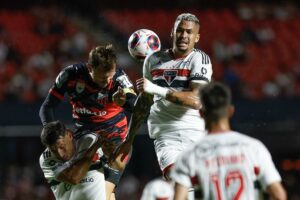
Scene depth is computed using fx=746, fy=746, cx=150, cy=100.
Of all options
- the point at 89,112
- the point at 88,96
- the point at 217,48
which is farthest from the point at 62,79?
the point at 217,48

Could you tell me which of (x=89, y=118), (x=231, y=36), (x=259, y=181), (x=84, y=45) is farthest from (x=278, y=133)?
→ (x=259, y=181)

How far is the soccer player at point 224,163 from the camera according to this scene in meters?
4.32

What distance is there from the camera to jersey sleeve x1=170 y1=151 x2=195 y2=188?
14.4 feet

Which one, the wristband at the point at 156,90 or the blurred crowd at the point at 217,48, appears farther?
the blurred crowd at the point at 217,48

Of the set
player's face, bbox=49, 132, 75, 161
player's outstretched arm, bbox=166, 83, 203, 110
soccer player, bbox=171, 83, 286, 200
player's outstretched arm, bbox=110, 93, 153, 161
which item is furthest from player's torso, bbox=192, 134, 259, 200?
player's outstretched arm, bbox=110, 93, 153, 161

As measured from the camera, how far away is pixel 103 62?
7.23 meters

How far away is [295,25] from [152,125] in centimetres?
1321

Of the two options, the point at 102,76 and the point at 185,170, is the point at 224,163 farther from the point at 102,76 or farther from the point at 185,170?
the point at 102,76

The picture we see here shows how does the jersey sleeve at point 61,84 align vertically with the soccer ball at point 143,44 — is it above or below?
below

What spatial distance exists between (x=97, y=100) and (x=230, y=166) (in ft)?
11.3

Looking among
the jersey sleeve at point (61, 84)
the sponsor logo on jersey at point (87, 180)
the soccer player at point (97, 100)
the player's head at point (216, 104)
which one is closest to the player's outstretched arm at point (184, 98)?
the soccer player at point (97, 100)

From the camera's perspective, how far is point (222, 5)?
21781mm

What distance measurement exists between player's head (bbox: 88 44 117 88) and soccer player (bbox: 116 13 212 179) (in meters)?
0.40

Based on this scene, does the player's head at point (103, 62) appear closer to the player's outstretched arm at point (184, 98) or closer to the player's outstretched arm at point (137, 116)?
the player's outstretched arm at point (137, 116)
